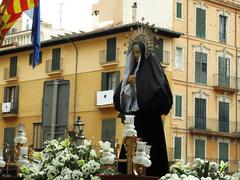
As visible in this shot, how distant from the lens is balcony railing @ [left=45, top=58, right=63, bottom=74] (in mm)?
41219

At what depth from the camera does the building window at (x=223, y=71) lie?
40.8 metres

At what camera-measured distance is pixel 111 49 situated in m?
38.8

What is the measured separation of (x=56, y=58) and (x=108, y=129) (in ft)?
21.4

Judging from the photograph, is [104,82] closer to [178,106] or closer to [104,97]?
[104,97]

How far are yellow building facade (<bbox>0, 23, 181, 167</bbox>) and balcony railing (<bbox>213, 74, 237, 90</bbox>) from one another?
11.2ft

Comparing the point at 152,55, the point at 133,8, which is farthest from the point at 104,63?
the point at 152,55

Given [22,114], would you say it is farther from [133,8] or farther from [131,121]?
[131,121]

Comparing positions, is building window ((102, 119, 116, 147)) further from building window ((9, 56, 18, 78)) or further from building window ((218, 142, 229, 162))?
building window ((9, 56, 18, 78))

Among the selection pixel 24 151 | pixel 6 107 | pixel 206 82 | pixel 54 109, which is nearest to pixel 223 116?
pixel 206 82

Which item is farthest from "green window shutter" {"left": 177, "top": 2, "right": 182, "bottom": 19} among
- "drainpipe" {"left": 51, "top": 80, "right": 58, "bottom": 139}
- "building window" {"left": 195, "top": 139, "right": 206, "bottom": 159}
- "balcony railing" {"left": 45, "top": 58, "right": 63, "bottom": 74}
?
"drainpipe" {"left": 51, "top": 80, "right": 58, "bottom": 139}

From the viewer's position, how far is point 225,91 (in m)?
40.6

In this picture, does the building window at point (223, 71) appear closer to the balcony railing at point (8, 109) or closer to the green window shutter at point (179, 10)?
the green window shutter at point (179, 10)

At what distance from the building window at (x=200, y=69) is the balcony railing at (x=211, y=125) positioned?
237 centimetres

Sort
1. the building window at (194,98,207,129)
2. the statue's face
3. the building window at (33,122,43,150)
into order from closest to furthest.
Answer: the statue's face, the building window at (194,98,207,129), the building window at (33,122,43,150)
